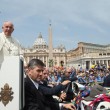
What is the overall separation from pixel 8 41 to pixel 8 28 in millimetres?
232

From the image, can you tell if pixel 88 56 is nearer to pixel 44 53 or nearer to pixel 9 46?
pixel 44 53

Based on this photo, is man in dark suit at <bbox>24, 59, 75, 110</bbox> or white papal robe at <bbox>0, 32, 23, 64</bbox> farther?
white papal robe at <bbox>0, 32, 23, 64</bbox>

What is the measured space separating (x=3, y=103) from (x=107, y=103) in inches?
86.8

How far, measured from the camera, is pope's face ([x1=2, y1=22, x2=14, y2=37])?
4.45 meters

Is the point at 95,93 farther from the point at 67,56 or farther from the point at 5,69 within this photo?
the point at 67,56

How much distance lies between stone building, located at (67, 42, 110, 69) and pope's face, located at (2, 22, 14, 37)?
101031mm

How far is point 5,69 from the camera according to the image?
316 centimetres

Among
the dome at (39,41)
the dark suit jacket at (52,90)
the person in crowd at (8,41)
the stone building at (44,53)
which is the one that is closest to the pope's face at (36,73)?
the dark suit jacket at (52,90)

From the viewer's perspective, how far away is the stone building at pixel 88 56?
125 meters

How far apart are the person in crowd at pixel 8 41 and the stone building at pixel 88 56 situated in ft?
331

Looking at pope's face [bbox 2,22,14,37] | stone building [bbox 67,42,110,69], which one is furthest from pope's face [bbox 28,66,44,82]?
stone building [bbox 67,42,110,69]

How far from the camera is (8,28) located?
4.52 metres

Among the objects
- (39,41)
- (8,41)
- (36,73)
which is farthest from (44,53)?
(36,73)

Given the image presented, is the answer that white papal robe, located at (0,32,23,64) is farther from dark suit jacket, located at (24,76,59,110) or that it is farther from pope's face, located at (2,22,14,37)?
dark suit jacket, located at (24,76,59,110)
